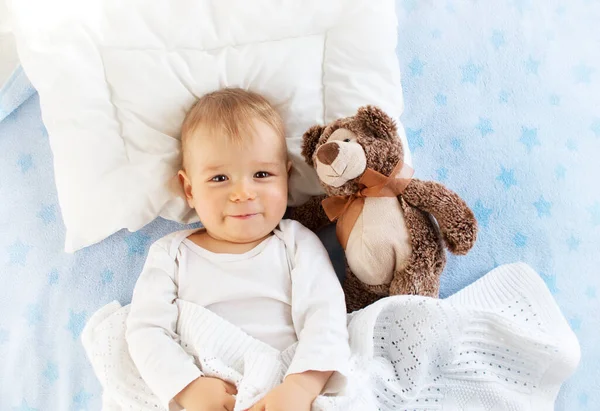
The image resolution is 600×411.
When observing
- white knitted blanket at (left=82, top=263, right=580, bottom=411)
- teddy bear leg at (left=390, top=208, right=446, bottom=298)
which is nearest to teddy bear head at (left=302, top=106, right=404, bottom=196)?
teddy bear leg at (left=390, top=208, right=446, bottom=298)

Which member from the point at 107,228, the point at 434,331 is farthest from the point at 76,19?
the point at 434,331

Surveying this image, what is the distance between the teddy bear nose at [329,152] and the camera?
3.53 ft

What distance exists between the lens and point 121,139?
1278 mm

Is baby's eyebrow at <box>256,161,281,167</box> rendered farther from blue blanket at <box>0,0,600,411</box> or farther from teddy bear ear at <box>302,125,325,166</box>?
Result: blue blanket at <box>0,0,600,411</box>

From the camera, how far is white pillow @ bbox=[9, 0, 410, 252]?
1.25 m

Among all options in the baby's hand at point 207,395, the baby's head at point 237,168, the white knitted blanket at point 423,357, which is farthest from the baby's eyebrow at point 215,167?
the baby's hand at point 207,395

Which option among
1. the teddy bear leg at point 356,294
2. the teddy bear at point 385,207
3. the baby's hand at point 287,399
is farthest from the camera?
the teddy bear leg at point 356,294

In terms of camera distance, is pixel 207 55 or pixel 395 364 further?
pixel 207 55

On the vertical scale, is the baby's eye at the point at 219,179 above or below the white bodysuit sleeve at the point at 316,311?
above

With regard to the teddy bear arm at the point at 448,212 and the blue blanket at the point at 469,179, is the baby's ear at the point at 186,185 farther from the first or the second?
the teddy bear arm at the point at 448,212

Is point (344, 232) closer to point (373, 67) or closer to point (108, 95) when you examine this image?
point (373, 67)

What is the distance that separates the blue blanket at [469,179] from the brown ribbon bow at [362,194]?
0.21 metres

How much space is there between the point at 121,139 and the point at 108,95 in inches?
3.7

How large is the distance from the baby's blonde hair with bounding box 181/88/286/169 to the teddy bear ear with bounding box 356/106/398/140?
0.17 meters
